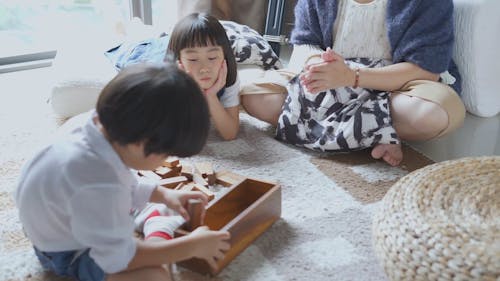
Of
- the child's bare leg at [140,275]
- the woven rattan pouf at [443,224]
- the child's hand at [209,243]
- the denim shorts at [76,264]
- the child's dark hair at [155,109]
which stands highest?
the child's dark hair at [155,109]

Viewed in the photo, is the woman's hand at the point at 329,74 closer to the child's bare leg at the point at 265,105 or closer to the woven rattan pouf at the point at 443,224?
the child's bare leg at the point at 265,105

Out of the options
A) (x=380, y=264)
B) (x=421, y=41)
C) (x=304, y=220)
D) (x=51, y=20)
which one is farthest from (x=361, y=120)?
(x=51, y=20)

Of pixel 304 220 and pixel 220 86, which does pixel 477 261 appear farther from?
pixel 220 86

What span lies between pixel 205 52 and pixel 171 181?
1.11 feet

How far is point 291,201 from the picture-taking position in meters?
1.07

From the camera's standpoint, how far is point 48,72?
182 cm

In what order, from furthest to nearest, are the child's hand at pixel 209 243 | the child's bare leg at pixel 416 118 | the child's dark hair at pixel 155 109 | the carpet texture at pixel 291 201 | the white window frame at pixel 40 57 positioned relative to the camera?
the white window frame at pixel 40 57 < the child's bare leg at pixel 416 118 < the carpet texture at pixel 291 201 < the child's hand at pixel 209 243 < the child's dark hair at pixel 155 109

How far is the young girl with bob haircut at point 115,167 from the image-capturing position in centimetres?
64

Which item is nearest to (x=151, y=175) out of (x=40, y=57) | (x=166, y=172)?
(x=166, y=172)

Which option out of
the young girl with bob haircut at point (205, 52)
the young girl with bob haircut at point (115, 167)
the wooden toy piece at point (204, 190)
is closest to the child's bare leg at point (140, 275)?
the young girl with bob haircut at point (115, 167)

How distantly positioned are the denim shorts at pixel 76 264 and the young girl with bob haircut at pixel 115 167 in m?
0.01

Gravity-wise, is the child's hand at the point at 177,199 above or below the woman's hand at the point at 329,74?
below

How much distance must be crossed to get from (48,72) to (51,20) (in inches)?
14.3

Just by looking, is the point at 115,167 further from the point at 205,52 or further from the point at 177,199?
the point at 205,52
